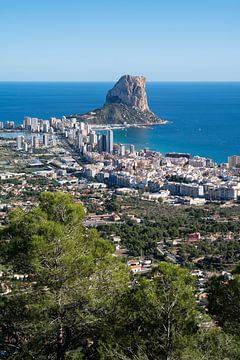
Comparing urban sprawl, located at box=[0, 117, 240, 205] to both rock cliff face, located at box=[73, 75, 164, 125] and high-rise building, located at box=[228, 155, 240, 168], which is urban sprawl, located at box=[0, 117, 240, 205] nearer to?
high-rise building, located at box=[228, 155, 240, 168]

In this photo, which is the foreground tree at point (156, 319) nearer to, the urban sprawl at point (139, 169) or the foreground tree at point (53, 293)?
the foreground tree at point (53, 293)

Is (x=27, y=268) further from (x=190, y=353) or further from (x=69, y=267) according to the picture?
(x=190, y=353)

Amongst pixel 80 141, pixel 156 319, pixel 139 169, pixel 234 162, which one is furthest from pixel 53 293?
pixel 80 141

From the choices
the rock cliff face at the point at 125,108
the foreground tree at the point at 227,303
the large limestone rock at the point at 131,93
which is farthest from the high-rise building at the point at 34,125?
the foreground tree at the point at 227,303

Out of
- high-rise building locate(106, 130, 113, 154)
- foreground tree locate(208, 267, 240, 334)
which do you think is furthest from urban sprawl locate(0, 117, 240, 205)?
foreground tree locate(208, 267, 240, 334)

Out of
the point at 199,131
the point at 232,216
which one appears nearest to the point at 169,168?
the point at 232,216

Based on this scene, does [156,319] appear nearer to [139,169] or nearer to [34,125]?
[139,169]
